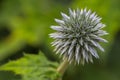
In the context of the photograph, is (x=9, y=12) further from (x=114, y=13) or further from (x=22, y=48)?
(x=114, y=13)

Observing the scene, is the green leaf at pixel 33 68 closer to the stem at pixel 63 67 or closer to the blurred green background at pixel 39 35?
the stem at pixel 63 67

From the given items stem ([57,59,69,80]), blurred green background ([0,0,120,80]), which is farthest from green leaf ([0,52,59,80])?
blurred green background ([0,0,120,80])

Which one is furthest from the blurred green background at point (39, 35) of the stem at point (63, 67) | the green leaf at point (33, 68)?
the stem at point (63, 67)

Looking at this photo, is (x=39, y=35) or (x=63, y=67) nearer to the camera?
(x=63, y=67)

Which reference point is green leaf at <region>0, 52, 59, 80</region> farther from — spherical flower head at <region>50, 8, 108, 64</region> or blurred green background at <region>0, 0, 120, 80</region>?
blurred green background at <region>0, 0, 120, 80</region>

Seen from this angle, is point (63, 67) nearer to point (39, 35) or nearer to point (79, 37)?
point (79, 37)

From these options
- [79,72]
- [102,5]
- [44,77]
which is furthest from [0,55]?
[44,77]

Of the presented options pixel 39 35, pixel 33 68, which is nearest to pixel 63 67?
pixel 33 68
